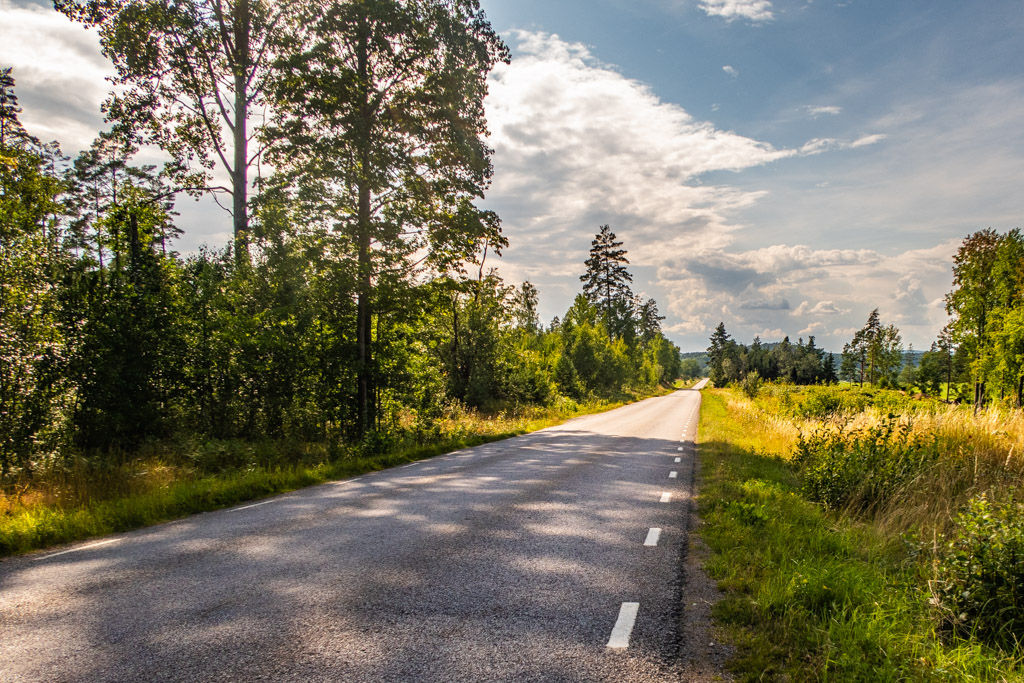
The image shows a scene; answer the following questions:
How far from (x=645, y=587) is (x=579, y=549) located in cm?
113

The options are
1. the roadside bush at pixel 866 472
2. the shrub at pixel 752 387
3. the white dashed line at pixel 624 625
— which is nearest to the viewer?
the white dashed line at pixel 624 625

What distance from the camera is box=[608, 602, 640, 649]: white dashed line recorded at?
3.71m

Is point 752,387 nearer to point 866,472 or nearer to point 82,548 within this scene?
point 866,472

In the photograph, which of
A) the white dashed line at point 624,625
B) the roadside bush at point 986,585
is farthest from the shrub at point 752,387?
the white dashed line at point 624,625

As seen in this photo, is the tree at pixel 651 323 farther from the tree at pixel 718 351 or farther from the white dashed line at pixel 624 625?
the white dashed line at pixel 624 625

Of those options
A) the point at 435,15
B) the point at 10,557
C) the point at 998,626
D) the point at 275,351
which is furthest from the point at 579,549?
the point at 435,15

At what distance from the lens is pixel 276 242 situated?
14984 millimetres

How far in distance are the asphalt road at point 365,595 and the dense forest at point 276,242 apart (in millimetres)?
5437

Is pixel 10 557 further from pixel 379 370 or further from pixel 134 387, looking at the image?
pixel 379 370

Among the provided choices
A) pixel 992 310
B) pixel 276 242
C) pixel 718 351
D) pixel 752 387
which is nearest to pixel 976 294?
pixel 992 310

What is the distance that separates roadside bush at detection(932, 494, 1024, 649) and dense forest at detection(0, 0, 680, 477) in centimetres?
1229

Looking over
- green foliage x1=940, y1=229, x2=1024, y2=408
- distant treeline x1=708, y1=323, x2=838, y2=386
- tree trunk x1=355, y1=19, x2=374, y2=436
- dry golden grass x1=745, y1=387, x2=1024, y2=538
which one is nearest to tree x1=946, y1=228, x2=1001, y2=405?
green foliage x1=940, y1=229, x2=1024, y2=408

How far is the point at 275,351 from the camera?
46.1ft

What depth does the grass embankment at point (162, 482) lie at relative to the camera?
680 cm
